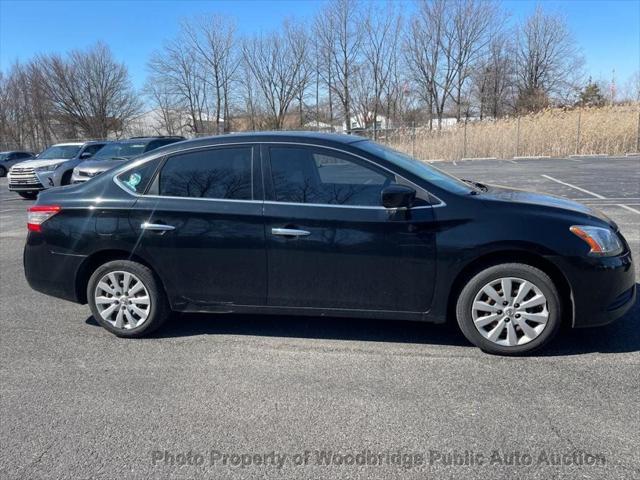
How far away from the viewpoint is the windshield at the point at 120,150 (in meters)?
13.5

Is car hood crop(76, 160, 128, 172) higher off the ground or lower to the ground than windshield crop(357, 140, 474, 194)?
higher

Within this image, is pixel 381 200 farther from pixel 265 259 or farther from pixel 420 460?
pixel 420 460

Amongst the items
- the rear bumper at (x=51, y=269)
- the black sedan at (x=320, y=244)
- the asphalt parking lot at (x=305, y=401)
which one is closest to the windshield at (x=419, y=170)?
the black sedan at (x=320, y=244)

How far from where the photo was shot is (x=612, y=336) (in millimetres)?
3961

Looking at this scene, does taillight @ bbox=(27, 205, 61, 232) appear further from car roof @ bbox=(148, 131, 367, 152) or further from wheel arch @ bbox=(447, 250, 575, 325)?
wheel arch @ bbox=(447, 250, 575, 325)

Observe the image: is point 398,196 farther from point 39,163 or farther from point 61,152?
point 61,152

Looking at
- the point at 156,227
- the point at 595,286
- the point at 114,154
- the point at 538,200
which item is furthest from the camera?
the point at 114,154

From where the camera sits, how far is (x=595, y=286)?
353 centimetres

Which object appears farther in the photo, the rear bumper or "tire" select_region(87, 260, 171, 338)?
the rear bumper

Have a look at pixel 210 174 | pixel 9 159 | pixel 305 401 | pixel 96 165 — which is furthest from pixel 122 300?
pixel 9 159

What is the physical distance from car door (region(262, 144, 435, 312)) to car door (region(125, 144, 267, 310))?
16cm

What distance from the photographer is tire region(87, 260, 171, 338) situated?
13.8 feet

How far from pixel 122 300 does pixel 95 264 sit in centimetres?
44

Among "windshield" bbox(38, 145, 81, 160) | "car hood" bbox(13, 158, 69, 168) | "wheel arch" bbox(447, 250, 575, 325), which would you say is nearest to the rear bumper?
"wheel arch" bbox(447, 250, 575, 325)
